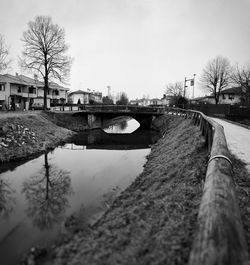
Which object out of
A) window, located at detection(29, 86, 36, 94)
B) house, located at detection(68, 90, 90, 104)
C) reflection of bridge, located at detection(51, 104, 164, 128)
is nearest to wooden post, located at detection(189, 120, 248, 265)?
reflection of bridge, located at detection(51, 104, 164, 128)

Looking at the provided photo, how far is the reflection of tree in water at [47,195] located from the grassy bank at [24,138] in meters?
4.10

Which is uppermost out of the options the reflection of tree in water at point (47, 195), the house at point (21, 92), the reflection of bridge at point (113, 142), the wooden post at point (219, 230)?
the house at point (21, 92)

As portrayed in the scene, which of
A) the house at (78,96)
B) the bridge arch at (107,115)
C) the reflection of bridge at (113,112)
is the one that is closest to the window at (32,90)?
the reflection of bridge at (113,112)

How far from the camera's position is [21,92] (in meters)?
46.5

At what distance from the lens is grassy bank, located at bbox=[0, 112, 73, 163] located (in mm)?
15429

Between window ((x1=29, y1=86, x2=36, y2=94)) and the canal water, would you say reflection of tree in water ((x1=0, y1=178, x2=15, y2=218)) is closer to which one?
the canal water

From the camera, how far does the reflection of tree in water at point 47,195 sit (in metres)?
7.20

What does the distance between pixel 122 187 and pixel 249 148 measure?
598 centimetres

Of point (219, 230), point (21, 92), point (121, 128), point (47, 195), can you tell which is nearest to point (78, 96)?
point (21, 92)

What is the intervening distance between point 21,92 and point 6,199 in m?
43.5

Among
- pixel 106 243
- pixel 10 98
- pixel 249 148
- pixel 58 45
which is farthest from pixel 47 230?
pixel 10 98

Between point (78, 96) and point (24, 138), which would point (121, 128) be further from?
point (78, 96)

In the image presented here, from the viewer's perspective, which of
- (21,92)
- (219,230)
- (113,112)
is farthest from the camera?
(21,92)

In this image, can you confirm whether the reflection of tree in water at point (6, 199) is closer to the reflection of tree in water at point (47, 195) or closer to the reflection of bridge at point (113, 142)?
the reflection of tree in water at point (47, 195)
